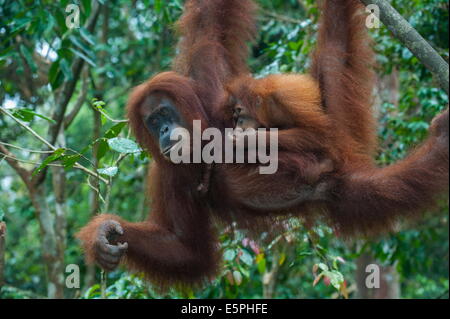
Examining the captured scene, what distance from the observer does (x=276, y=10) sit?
757cm

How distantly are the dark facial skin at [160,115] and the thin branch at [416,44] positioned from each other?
121 centimetres

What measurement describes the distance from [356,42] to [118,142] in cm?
142

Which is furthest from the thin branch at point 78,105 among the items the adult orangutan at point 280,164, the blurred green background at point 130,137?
the adult orangutan at point 280,164

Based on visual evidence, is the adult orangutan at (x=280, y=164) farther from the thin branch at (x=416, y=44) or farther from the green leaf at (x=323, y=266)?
the thin branch at (x=416, y=44)

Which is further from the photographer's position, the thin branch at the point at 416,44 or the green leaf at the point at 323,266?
the green leaf at the point at 323,266

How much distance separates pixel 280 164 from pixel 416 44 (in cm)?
97

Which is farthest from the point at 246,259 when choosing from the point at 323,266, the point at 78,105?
the point at 78,105

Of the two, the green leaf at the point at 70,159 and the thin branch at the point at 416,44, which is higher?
the thin branch at the point at 416,44

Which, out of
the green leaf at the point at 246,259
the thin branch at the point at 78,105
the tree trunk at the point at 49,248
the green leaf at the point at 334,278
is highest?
the thin branch at the point at 78,105

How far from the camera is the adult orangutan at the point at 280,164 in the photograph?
9.99ft

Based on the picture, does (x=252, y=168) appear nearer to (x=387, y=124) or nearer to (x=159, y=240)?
(x=159, y=240)

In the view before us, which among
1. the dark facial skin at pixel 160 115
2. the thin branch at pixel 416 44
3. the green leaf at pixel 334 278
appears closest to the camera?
the thin branch at pixel 416 44

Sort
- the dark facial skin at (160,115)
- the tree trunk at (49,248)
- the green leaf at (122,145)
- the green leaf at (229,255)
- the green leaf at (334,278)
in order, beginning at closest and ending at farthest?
1. the green leaf at (122,145)
2. the dark facial skin at (160,115)
3. the green leaf at (334,278)
4. the green leaf at (229,255)
5. the tree trunk at (49,248)

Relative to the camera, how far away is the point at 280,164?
122 inches
